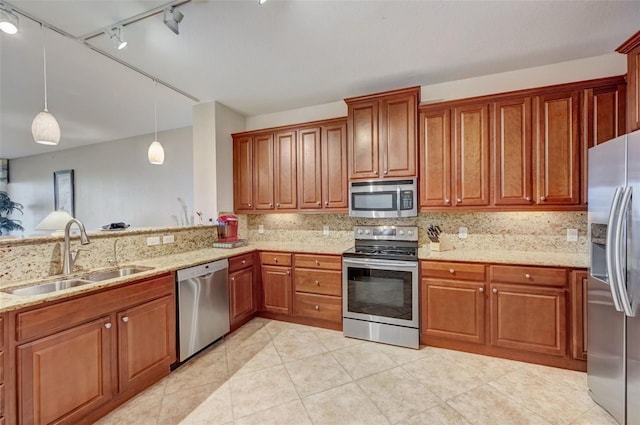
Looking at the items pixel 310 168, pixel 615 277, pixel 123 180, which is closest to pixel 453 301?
pixel 615 277

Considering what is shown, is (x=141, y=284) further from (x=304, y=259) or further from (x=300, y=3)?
(x=300, y=3)

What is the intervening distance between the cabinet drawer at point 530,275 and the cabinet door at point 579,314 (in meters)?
0.08

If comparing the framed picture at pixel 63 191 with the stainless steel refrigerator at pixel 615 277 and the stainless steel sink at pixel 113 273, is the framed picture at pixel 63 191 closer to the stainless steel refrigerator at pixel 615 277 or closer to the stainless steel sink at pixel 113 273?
the stainless steel sink at pixel 113 273

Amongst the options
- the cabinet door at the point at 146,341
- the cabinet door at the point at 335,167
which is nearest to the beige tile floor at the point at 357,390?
the cabinet door at the point at 146,341

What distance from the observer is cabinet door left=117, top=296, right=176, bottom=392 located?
1.96 m

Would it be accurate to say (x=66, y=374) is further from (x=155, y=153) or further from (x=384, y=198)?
(x=384, y=198)

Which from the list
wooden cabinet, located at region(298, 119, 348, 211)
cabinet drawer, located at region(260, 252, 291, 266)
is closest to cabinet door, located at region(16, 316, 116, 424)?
cabinet drawer, located at region(260, 252, 291, 266)

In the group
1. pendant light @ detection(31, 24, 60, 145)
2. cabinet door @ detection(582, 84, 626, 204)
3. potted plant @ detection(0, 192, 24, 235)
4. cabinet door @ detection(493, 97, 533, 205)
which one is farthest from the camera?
potted plant @ detection(0, 192, 24, 235)

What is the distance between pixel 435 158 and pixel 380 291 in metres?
1.53

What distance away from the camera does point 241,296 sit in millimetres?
3188

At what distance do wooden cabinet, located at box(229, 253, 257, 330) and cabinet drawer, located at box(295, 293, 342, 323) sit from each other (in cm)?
58

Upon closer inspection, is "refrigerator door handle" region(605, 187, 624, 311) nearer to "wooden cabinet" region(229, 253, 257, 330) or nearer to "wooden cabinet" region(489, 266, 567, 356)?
"wooden cabinet" region(489, 266, 567, 356)

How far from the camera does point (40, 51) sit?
246cm

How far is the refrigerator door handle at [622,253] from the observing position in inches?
62.7
